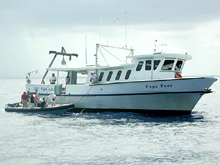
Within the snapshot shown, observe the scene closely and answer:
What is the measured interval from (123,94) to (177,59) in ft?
16.5

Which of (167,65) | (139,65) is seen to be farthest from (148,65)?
(167,65)

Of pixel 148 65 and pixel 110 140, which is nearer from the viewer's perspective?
pixel 110 140

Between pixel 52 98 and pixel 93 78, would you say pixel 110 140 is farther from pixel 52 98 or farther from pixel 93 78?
pixel 52 98

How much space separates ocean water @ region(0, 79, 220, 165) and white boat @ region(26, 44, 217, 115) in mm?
996

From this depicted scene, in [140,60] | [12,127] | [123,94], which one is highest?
[140,60]

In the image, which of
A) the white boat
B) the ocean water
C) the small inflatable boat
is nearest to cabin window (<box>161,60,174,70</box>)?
the white boat

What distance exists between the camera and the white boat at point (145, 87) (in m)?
21.1

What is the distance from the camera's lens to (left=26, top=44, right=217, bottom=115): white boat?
21141mm

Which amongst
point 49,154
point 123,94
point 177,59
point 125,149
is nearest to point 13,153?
point 49,154

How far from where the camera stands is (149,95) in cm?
2205

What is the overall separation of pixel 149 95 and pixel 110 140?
731 centimetres

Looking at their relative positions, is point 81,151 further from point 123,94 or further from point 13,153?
point 123,94

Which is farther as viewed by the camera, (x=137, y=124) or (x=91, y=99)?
(x=91, y=99)

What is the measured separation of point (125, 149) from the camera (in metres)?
14.1
